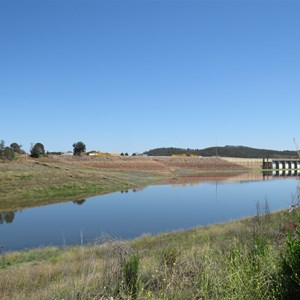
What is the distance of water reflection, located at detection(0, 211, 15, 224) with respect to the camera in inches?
995

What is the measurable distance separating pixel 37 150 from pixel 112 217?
146ft

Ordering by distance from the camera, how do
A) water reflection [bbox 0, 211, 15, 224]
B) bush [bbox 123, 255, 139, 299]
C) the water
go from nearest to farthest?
bush [bbox 123, 255, 139, 299]
the water
water reflection [bbox 0, 211, 15, 224]

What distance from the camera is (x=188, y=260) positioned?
647 centimetres

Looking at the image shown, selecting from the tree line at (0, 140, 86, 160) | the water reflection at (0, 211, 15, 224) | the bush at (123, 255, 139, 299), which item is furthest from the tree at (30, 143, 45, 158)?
the bush at (123, 255, 139, 299)

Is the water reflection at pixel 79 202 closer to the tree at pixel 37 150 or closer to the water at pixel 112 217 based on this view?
the water at pixel 112 217

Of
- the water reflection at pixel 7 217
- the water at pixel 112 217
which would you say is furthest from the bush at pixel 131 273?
the water reflection at pixel 7 217

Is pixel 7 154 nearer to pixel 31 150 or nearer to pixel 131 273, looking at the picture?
pixel 31 150

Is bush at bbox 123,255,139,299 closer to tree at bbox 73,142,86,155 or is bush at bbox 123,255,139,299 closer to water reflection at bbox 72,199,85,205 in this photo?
water reflection at bbox 72,199,85,205

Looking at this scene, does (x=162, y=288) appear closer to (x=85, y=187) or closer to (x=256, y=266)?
(x=256, y=266)

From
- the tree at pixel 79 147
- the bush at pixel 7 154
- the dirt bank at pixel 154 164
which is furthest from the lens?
the tree at pixel 79 147

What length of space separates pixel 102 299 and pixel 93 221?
20777 mm

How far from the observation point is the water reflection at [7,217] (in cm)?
2527

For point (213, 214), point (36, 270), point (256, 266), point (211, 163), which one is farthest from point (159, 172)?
point (256, 266)

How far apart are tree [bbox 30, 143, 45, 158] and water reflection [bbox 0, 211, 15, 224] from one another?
40.0 metres
